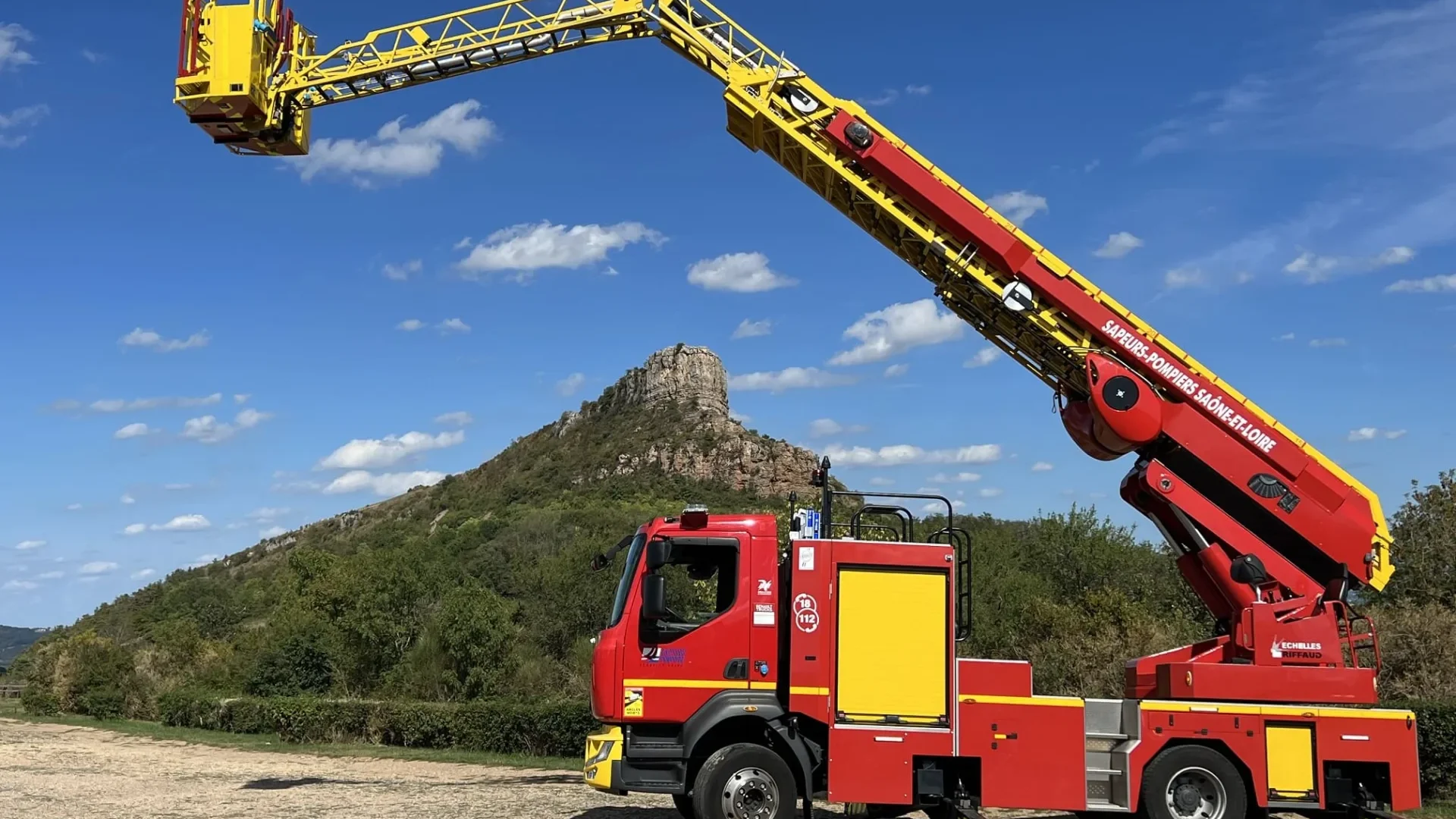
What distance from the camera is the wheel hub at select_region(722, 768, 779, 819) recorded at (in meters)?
10.9

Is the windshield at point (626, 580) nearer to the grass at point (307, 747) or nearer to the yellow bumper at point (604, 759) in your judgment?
the yellow bumper at point (604, 759)

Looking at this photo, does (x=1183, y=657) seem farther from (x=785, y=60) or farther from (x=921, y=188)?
(x=785, y=60)

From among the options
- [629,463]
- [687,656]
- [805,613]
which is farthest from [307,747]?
[629,463]

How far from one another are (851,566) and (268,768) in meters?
14.1

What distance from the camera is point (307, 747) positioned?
1045 inches

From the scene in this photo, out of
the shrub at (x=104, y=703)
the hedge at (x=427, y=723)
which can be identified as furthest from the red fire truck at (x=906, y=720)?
the shrub at (x=104, y=703)

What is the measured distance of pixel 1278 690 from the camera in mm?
11344

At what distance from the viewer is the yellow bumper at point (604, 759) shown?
11.1 m

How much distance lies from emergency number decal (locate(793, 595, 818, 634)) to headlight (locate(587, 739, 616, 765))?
218 cm

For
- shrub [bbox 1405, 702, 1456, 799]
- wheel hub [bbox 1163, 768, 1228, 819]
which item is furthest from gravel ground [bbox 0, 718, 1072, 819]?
shrub [bbox 1405, 702, 1456, 799]

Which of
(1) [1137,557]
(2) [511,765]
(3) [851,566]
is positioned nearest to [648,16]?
(3) [851,566]

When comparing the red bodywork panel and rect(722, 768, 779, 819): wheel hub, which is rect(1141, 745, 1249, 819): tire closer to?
the red bodywork panel

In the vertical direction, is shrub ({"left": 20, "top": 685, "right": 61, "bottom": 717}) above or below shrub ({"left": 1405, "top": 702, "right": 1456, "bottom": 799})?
below

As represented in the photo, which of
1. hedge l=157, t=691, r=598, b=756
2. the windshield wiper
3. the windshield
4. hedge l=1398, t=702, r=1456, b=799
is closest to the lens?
the windshield
